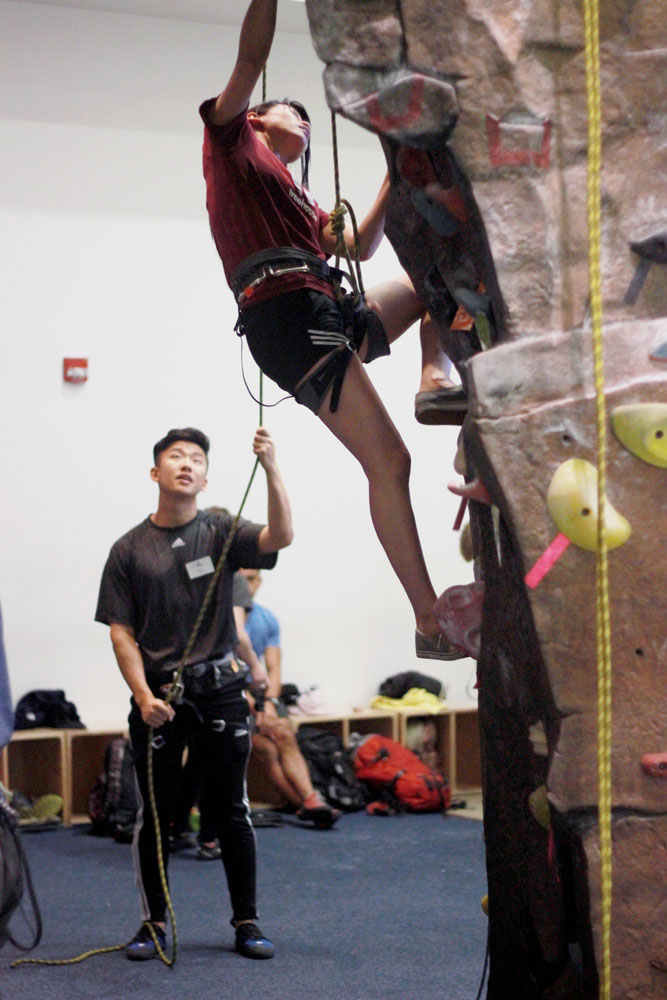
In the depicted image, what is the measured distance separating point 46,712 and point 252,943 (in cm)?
278

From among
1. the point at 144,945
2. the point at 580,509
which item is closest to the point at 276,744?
the point at 144,945

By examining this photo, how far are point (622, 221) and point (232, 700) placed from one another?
262 cm

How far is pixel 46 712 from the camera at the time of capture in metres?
6.31

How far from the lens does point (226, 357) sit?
7.05m

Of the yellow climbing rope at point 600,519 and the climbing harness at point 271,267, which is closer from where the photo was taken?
the yellow climbing rope at point 600,519

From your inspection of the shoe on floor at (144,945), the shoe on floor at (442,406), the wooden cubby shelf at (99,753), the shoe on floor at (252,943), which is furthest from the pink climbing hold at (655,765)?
the wooden cubby shelf at (99,753)

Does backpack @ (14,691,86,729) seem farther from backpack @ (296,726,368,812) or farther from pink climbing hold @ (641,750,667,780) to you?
pink climbing hold @ (641,750,667,780)

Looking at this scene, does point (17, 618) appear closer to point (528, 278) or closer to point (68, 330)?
point (68, 330)

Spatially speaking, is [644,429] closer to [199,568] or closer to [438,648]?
[438,648]

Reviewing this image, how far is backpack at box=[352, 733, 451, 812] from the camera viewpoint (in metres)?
6.41

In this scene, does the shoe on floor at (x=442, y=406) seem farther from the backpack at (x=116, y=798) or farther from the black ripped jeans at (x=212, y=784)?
the backpack at (x=116, y=798)

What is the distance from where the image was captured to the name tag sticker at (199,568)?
4.08 m

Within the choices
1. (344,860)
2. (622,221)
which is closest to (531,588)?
(622,221)

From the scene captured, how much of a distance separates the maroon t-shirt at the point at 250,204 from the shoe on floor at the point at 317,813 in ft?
13.9
